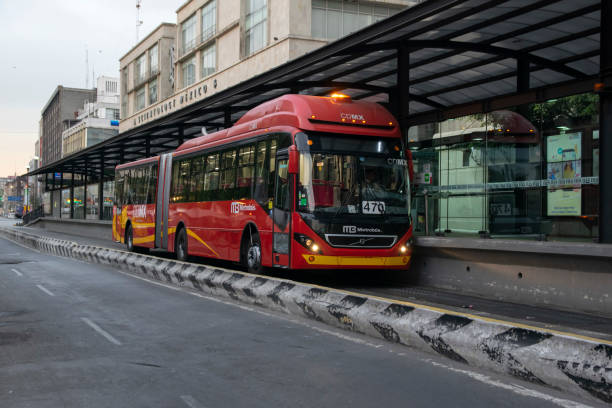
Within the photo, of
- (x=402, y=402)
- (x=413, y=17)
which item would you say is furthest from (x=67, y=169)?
(x=402, y=402)

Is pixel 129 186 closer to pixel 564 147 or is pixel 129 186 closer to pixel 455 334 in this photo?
pixel 564 147

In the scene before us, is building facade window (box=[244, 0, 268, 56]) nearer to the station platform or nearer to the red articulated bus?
the red articulated bus

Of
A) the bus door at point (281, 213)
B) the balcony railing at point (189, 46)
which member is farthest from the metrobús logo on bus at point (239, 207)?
the balcony railing at point (189, 46)

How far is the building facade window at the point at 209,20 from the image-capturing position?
51344mm

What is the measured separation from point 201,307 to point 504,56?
9922mm

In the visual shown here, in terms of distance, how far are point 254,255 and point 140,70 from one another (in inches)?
2316

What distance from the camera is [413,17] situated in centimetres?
1324

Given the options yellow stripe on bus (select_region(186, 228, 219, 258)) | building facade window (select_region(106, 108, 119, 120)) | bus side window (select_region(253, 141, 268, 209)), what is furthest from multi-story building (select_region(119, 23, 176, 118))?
building facade window (select_region(106, 108, 119, 120))

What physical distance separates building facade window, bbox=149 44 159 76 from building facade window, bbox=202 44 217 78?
11686 mm

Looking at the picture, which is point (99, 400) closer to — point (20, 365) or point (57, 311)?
point (20, 365)

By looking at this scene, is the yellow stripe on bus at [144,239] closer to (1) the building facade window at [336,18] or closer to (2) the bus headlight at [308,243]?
(2) the bus headlight at [308,243]

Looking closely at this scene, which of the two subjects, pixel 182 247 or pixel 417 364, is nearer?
pixel 417 364

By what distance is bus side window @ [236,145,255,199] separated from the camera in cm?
1542

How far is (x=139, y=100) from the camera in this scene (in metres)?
70.4
